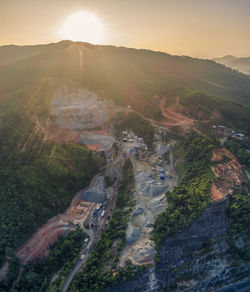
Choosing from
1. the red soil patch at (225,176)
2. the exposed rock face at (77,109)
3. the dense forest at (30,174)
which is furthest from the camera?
the exposed rock face at (77,109)

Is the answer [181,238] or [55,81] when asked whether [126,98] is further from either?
[181,238]

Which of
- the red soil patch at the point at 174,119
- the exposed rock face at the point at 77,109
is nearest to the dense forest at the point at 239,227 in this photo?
the red soil patch at the point at 174,119

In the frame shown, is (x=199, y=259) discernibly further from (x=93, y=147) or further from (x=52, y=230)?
(x=93, y=147)

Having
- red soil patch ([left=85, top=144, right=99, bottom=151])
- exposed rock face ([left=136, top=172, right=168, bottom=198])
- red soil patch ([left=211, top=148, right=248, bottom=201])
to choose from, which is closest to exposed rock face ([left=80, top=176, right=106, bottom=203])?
exposed rock face ([left=136, top=172, right=168, bottom=198])

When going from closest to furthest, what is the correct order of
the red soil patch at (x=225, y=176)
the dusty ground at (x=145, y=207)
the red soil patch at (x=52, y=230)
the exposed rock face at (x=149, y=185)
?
the dusty ground at (x=145, y=207) → the red soil patch at (x=225, y=176) → the red soil patch at (x=52, y=230) → the exposed rock face at (x=149, y=185)

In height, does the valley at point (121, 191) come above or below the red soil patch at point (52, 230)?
above

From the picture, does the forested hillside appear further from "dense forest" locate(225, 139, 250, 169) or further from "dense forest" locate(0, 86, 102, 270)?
"dense forest" locate(225, 139, 250, 169)

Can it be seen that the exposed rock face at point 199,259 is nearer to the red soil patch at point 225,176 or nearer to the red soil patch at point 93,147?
the red soil patch at point 225,176
